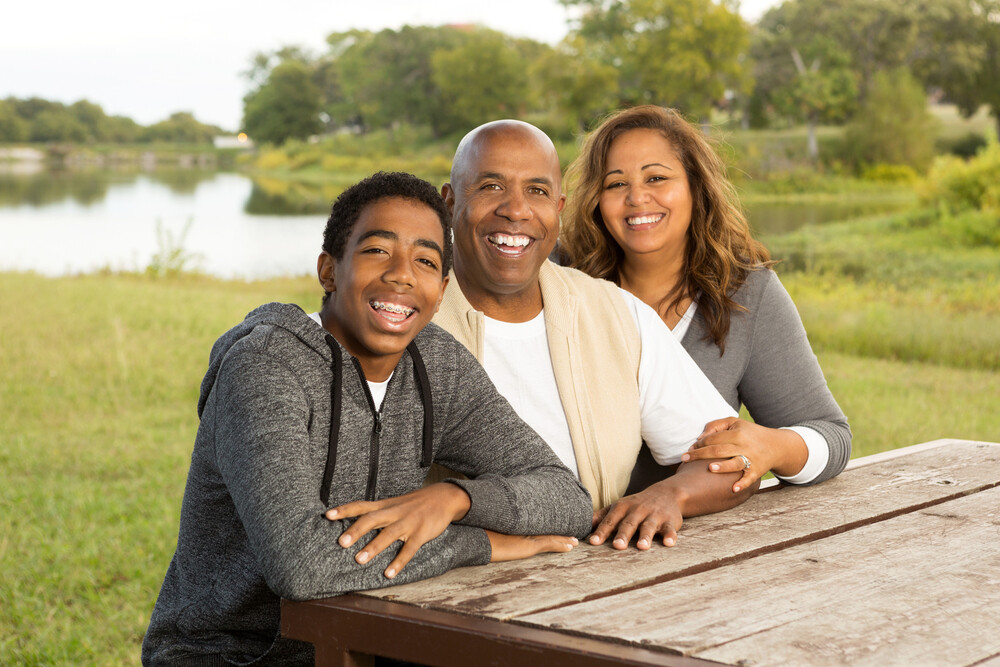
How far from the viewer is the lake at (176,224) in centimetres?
1834

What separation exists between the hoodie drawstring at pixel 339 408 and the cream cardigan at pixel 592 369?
0.34 metres

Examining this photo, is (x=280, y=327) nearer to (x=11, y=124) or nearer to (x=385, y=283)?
(x=385, y=283)

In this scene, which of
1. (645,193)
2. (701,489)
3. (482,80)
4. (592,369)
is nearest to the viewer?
(701,489)

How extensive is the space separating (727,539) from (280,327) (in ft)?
3.22

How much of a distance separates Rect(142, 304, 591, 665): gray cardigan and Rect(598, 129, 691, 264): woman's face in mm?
980

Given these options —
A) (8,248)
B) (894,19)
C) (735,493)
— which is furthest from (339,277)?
(894,19)

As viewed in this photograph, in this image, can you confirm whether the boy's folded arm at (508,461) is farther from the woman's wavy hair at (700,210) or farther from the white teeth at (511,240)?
the woman's wavy hair at (700,210)

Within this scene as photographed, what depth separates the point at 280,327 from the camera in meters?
1.88

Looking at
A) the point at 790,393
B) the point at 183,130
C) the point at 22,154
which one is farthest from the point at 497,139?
the point at 183,130

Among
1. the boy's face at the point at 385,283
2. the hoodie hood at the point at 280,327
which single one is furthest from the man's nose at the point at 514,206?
the hoodie hood at the point at 280,327

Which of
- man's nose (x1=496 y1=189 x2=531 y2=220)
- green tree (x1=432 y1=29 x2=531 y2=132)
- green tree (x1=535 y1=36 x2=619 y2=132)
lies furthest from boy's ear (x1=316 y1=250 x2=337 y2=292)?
green tree (x1=432 y1=29 x2=531 y2=132)

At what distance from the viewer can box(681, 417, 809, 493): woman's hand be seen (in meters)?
2.29

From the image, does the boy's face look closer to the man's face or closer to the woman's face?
the man's face

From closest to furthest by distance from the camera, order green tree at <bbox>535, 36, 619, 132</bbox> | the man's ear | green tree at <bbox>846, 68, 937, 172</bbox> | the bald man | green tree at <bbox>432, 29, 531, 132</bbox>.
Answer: the bald man
the man's ear
green tree at <bbox>846, 68, 937, 172</bbox>
green tree at <bbox>535, 36, 619, 132</bbox>
green tree at <bbox>432, 29, 531, 132</bbox>
